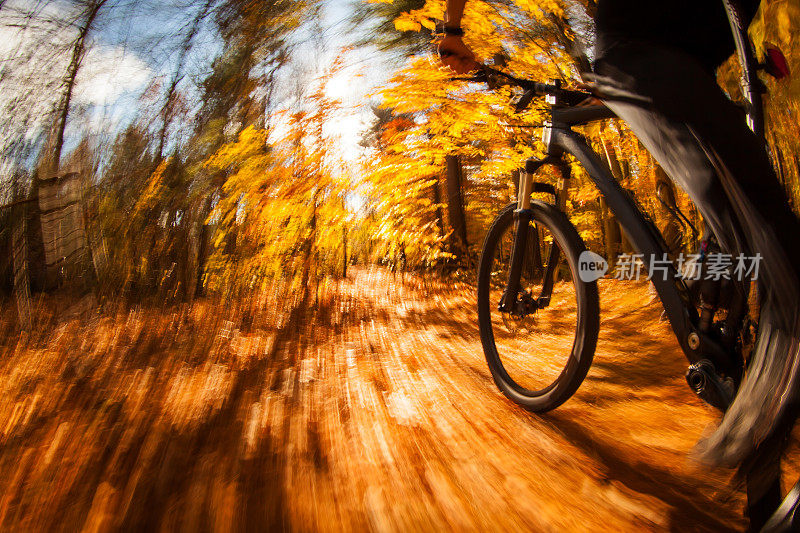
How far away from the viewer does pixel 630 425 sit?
1.30 m

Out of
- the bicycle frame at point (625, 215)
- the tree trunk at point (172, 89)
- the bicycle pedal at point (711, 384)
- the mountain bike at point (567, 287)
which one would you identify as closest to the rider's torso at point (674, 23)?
the mountain bike at point (567, 287)

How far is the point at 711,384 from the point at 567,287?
85 cm

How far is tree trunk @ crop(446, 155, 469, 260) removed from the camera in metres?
5.26

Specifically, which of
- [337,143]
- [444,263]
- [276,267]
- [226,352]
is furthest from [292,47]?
[444,263]

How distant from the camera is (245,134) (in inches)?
111

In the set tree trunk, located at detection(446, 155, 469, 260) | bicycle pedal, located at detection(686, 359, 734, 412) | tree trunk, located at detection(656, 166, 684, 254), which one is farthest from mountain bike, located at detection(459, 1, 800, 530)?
tree trunk, located at detection(446, 155, 469, 260)

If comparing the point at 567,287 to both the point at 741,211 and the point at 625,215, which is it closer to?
the point at 625,215

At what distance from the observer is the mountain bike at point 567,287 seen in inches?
34.9

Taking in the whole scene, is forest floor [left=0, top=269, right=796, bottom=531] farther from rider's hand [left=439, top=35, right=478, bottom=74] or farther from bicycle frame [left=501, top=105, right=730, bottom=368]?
rider's hand [left=439, top=35, right=478, bottom=74]

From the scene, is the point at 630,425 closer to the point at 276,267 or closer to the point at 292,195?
the point at 276,267

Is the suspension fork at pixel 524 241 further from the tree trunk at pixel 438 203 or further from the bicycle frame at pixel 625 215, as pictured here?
the tree trunk at pixel 438 203

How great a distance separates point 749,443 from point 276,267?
282 centimetres

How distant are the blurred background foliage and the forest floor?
51cm

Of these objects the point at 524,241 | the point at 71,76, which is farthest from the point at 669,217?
the point at 71,76
